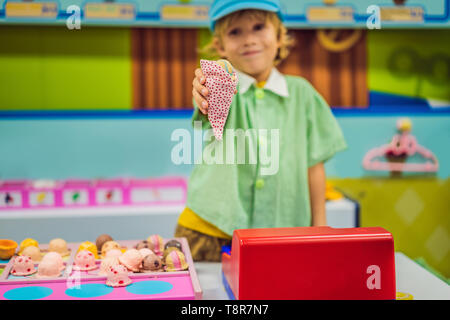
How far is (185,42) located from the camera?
2.00 metres

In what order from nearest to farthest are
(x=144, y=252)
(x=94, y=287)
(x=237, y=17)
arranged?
1. (x=94, y=287)
2. (x=144, y=252)
3. (x=237, y=17)

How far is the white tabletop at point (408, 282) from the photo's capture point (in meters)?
0.83

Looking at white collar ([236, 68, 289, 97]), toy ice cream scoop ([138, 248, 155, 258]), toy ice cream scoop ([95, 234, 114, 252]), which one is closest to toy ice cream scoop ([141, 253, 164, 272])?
toy ice cream scoop ([138, 248, 155, 258])

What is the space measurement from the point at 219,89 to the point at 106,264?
0.33 m

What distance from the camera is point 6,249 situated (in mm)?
932

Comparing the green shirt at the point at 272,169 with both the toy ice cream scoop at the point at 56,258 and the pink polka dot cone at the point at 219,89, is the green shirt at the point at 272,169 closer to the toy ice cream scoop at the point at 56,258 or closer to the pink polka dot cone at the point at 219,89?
the pink polka dot cone at the point at 219,89

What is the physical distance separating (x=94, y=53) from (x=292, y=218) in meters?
0.98

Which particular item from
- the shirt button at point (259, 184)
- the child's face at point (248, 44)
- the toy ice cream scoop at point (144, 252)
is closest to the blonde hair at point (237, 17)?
the child's face at point (248, 44)

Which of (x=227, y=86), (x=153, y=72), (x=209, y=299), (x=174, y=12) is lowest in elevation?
(x=209, y=299)

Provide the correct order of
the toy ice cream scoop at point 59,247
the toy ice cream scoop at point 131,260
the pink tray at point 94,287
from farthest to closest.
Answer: the toy ice cream scoop at point 59,247, the toy ice cream scoop at point 131,260, the pink tray at point 94,287

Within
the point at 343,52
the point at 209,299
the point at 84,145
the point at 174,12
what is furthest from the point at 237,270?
the point at 343,52

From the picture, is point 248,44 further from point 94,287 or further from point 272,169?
point 94,287

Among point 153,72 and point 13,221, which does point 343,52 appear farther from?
point 13,221

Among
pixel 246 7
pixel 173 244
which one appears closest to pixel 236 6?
pixel 246 7
